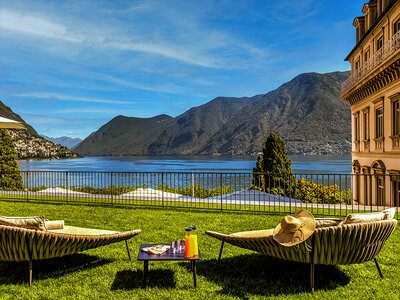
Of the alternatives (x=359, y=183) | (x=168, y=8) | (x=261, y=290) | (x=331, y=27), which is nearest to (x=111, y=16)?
(x=168, y=8)

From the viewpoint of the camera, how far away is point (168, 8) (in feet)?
72.1

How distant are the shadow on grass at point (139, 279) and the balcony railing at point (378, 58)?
1617 cm

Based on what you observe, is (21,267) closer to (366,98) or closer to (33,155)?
(366,98)

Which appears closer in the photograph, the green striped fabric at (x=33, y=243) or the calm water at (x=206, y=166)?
the green striped fabric at (x=33, y=243)

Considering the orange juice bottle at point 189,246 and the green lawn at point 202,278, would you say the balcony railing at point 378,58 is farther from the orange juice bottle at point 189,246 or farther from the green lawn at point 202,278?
the orange juice bottle at point 189,246

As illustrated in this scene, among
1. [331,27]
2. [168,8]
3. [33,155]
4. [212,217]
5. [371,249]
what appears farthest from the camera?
[33,155]

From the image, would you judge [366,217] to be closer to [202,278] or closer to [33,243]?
[202,278]

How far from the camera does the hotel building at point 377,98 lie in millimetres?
17250

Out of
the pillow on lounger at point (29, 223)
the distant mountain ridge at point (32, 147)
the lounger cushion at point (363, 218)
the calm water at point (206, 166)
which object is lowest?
the calm water at point (206, 166)

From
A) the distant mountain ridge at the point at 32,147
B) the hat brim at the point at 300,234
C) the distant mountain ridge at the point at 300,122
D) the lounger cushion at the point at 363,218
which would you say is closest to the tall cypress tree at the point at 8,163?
the hat brim at the point at 300,234

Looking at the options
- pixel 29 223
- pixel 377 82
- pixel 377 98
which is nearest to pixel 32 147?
pixel 377 98

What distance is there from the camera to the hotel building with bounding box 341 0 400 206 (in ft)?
56.6

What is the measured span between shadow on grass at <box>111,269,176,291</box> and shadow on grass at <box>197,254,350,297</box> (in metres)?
0.53

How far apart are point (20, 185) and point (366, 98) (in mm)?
25416
